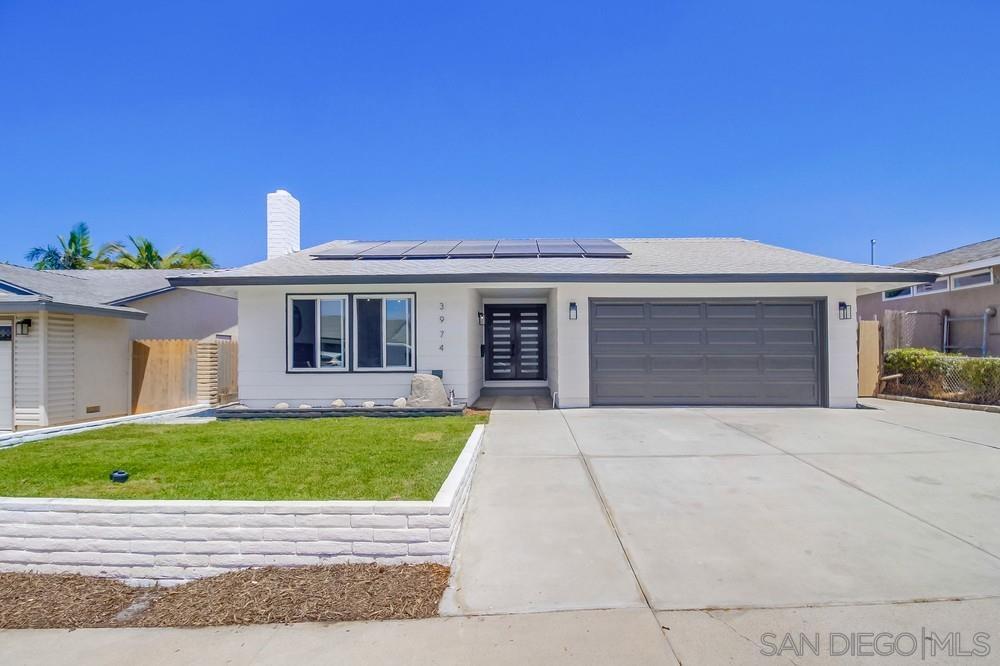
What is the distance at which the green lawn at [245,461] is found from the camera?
164 inches

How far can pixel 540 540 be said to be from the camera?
364 centimetres

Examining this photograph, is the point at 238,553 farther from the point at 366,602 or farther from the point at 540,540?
the point at 540,540

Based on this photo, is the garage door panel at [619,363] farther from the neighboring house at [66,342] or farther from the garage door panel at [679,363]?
the neighboring house at [66,342]

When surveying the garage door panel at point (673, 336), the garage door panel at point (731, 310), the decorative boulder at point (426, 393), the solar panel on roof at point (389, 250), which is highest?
the solar panel on roof at point (389, 250)

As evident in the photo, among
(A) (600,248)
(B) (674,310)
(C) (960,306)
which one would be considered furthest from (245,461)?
(C) (960,306)

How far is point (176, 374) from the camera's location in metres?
11.1

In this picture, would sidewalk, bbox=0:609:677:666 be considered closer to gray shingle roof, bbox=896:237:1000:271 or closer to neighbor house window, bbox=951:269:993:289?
neighbor house window, bbox=951:269:993:289

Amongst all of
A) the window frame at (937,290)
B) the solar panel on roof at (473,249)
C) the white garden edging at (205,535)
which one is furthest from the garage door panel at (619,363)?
the window frame at (937,290)

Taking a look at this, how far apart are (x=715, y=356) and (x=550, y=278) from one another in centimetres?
368

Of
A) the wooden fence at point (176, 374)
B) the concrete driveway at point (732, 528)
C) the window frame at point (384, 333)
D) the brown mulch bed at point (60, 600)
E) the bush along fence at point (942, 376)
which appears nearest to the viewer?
the concrete driveway at point (732, 528)

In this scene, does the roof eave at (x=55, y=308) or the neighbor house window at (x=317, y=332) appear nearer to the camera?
the roof eave at (x=55, y=308)

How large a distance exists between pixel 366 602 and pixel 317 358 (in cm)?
739

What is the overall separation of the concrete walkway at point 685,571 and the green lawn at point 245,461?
0.86m

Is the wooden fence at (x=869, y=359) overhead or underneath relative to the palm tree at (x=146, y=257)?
underneath
